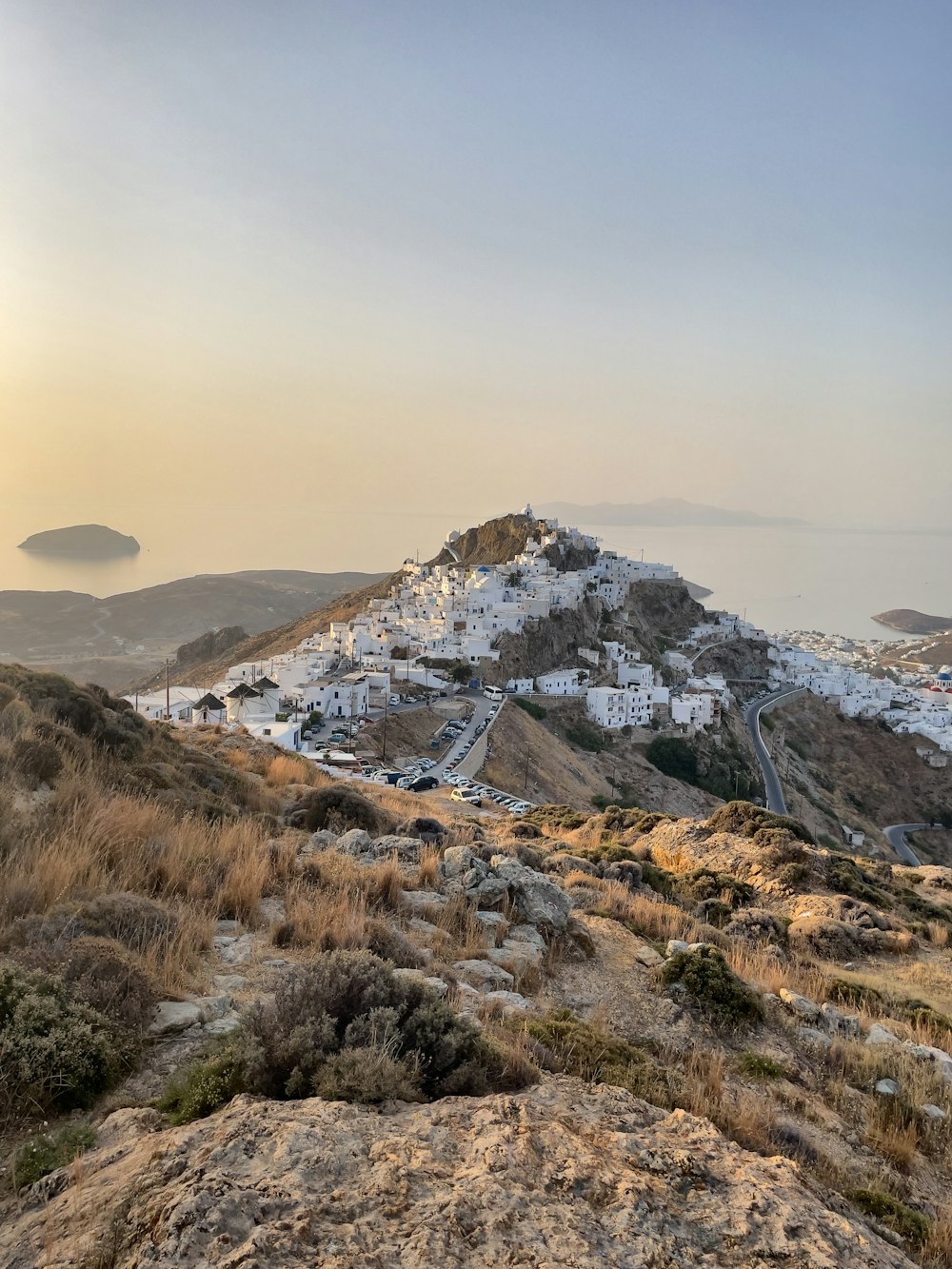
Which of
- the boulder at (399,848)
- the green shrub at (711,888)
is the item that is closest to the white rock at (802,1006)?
the boulder at (399,848)

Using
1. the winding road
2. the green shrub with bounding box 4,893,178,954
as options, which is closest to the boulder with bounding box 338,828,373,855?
the green shrub with bounding box 4,893,178,954

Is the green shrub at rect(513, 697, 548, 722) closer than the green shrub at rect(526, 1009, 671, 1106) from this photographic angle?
No

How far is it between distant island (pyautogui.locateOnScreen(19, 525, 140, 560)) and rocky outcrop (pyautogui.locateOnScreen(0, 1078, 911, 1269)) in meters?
172

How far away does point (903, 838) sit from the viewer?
53844mm

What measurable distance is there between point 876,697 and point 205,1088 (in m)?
95.7

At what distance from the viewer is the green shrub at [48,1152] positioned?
2.12 m

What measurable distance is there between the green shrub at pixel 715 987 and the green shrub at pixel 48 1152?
12.2 feet

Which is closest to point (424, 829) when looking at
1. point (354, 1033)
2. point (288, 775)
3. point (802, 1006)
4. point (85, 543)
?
point (288, 775)

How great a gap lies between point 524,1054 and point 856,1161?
160 cm

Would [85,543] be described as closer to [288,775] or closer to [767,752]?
[767,752]

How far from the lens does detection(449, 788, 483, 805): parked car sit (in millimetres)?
25172

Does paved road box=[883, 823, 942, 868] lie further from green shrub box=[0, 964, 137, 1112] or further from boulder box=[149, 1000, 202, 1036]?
green shrub box=[0, 964, 137, 1112]

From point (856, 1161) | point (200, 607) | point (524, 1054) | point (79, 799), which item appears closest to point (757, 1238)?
point (524, 1054)

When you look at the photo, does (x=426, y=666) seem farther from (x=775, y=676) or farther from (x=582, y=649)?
(x=775, y=676)
